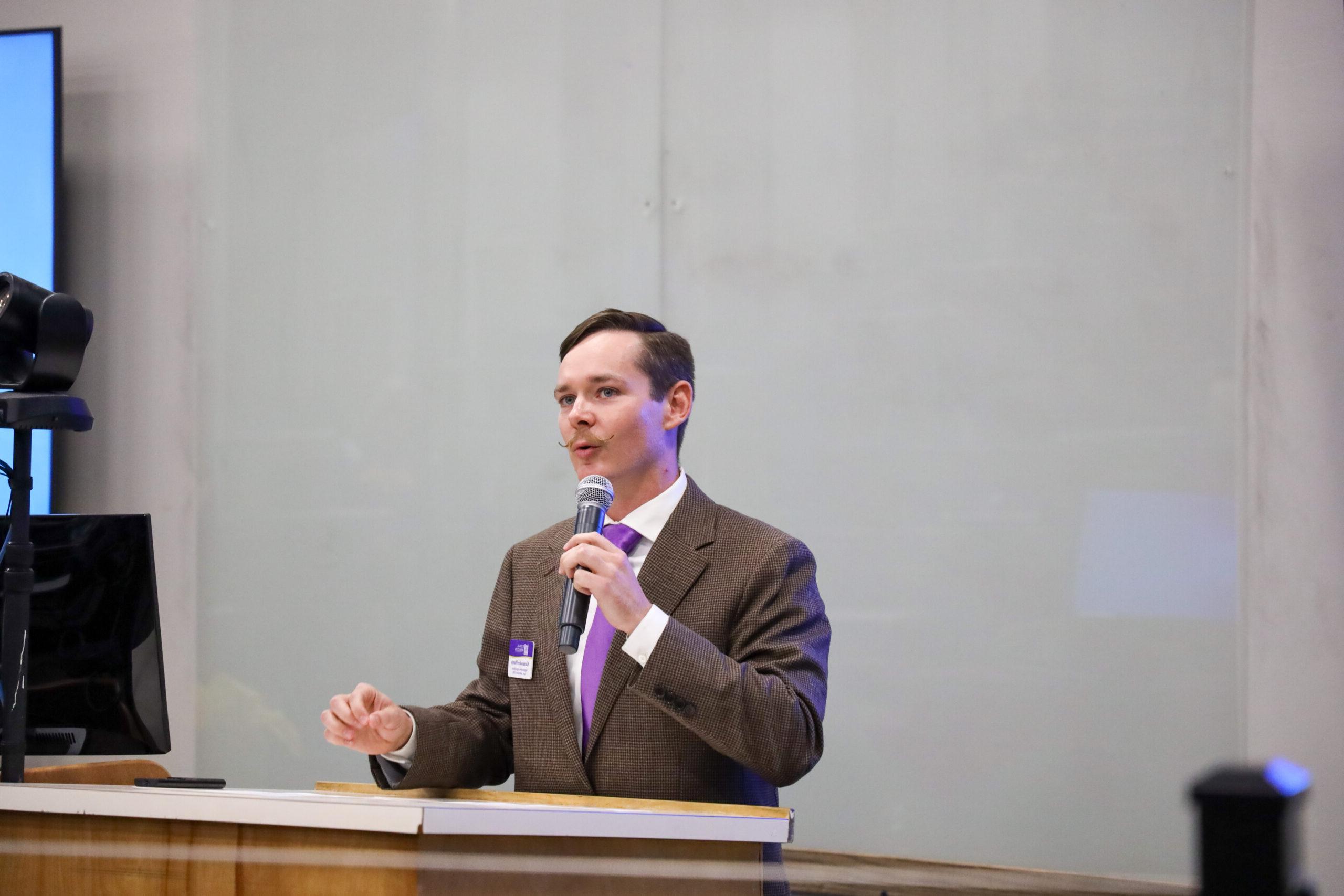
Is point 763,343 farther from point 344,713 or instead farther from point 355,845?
point 355,845

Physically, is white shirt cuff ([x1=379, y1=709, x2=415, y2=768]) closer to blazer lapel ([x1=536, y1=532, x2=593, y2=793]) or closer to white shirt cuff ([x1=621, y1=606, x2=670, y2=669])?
blazer lapel ([x1=536, y1=532, x2=593, y2=793])

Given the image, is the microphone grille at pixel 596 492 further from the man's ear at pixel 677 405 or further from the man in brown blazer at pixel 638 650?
the man's ear at pixel 677 405

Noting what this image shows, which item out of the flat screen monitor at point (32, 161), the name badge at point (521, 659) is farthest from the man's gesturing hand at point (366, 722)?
the flat screen monitor at point (32, 161)

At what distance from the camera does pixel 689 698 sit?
1639 mm

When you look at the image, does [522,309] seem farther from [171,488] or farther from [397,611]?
[171,488]

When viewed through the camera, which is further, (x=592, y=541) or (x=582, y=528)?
(x=582, y=528)

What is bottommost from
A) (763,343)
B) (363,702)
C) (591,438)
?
(363,702)

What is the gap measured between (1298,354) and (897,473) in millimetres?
1088

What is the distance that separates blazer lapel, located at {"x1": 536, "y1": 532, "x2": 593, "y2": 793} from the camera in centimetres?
183

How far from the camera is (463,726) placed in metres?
1.92

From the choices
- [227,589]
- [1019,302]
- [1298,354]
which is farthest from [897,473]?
[227,589]

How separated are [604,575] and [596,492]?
0.26 meters

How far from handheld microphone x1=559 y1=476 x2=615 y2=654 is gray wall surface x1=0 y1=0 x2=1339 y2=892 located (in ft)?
5.39

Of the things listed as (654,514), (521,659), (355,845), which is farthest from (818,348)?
(355,845)
